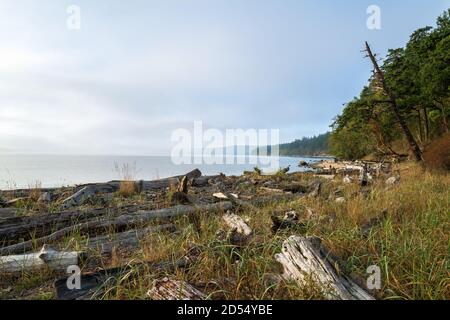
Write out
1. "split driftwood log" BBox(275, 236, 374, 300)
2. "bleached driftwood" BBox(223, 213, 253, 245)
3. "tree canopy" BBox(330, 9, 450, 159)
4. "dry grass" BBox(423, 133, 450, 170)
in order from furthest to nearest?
1. "tree canopy" BBox(330, 9, 450, 159)
2. "dry grass" BBox(423, 133, 450, 170)
3. "bleached driftwood" BBox(223, 213, 253, 245)
4. "split driftwood log" BBox(275, 236, 374, 300)

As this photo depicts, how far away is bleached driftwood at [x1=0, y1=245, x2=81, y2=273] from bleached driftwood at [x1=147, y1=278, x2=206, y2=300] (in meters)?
1.51

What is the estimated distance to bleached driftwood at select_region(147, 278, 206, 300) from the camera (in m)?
2.61

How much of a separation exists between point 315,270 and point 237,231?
1.76 m

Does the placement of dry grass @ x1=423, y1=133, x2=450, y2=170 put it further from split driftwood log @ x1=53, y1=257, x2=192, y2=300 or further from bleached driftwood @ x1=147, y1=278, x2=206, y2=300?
bleached driftwood @ x1=147, y1=278, x2=206, y2=300

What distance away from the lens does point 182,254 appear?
3703mm

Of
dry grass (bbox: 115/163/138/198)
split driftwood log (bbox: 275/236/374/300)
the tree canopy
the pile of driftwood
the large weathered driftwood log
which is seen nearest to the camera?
split driftwood log (bbox: 275/236/374/300)

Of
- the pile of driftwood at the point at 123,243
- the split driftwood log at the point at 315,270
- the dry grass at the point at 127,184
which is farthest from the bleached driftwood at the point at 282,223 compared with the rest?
the dry grass at the point at 127,184

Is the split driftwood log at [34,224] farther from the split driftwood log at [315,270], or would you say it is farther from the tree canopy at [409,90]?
the tree canopy at [409,90]

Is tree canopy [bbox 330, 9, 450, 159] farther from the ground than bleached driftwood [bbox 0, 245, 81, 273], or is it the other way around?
tree canopy [bbox 330, 9, 450, 159]

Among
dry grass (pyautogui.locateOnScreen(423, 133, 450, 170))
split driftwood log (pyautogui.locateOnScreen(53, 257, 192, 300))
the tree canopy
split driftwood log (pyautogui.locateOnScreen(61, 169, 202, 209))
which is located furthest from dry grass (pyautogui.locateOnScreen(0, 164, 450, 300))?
the tree canopy

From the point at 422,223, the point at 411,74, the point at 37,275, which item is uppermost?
the point at 411,74
